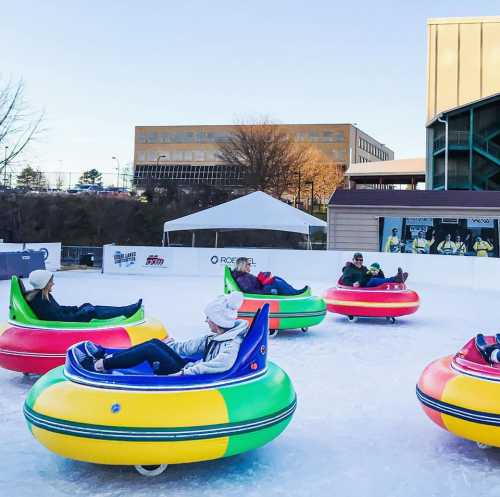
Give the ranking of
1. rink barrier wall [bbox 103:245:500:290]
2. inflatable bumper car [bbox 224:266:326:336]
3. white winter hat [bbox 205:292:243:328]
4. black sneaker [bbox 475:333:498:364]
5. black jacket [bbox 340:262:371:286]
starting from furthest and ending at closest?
rink barrier wall [bbox 103:245:500:290]
black jacket [bbox 340:262:371:286]
inflatable bumper car [bbox 224:266:326:336]
black sneaker [bbox 475:333:498:364]
white winter hat [bbox 205:292:243:328]

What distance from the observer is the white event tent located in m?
22.4

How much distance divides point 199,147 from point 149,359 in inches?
2727

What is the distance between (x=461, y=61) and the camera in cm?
3806

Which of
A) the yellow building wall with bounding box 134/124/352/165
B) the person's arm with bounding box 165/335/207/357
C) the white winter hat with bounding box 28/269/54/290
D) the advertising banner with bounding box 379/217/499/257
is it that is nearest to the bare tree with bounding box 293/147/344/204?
the yellow building wall with bounding box 134/124/352/165

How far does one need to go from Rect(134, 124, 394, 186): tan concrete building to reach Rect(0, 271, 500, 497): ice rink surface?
60.3m

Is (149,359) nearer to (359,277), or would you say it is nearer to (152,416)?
(152,416)

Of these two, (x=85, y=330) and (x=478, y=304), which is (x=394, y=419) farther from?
(x=478, y=304)

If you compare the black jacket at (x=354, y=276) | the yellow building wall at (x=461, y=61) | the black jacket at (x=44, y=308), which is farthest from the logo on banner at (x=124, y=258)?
the yellow building wall at (x=461, y=61)

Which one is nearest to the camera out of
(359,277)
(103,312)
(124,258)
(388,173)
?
(103,312)

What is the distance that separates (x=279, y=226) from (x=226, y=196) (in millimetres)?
28531

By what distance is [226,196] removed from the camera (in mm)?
50500

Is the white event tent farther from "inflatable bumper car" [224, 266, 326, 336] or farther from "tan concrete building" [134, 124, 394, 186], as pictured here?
"tan concrete building" [134, 124, 394, 186]

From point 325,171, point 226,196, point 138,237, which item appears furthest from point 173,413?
point 325,171

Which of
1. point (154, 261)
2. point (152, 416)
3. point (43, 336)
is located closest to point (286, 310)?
point (43, 336)
